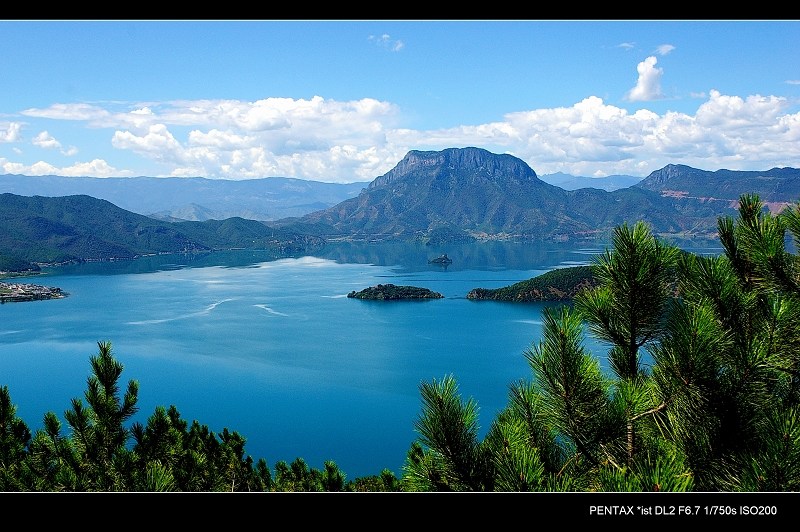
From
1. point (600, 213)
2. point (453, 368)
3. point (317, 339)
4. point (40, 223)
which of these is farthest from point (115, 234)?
point (600, 213)

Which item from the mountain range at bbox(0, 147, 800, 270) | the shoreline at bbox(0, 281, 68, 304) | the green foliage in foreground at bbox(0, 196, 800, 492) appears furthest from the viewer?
the mountain range at bbox(0, 147, 800, 270)

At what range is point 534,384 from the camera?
62.5 inches

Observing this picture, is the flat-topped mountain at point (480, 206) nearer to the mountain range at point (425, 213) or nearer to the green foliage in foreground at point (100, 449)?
the mountain range at point (425, 213)

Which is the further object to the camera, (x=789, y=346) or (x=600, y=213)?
(x=600, y=213)

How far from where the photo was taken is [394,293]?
4281cm

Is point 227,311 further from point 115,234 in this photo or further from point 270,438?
point 115,234

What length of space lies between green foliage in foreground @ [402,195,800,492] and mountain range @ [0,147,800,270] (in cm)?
5284

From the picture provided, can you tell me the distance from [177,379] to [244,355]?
13.1 feet

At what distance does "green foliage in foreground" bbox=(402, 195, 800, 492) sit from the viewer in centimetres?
133

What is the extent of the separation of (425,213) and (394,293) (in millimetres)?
92477

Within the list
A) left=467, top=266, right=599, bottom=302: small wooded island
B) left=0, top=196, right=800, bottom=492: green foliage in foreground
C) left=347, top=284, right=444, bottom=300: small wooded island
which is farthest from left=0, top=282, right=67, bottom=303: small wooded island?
left=0, top=196, right=800, bottom=492: green foliage in foreground

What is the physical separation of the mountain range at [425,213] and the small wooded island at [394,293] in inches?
1004

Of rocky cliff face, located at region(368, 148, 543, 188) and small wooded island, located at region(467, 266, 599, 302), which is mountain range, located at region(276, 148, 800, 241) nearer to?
rocky cliff face, located at region(368, 148, 543, 188)

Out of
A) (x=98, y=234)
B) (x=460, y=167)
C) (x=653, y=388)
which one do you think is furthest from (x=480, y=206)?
(x=653, y=388)
